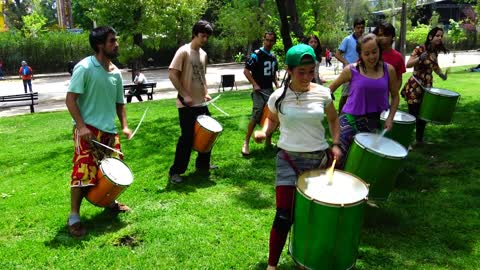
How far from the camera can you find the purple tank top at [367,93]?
4355mm

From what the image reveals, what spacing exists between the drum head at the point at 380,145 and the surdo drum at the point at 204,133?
2032 mm

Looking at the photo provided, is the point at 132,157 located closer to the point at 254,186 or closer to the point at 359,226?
the point at 254,186

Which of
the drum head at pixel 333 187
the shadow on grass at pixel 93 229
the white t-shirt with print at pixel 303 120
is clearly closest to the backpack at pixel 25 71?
the shadow on grass at pixel 93 229

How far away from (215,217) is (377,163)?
5.77 feet

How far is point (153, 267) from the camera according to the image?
12.3 ft

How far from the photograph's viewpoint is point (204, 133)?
5602 mm

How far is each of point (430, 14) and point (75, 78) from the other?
6056cm

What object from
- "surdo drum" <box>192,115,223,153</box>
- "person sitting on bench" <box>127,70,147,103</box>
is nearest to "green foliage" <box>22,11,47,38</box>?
"person sitting on bench" <box>127,70,147,103</box>

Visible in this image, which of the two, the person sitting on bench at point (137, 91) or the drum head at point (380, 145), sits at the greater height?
the drum head at point (380, 145)

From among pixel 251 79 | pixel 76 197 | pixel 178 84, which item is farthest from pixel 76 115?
pixel 251 79

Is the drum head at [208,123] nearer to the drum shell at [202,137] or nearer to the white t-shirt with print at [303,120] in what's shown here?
the drum shell at [202,137]

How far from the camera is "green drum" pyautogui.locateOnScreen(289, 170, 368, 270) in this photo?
2867 mm

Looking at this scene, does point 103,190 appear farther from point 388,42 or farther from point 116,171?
point 388,42

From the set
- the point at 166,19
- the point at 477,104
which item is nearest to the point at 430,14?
the point at 166,19
